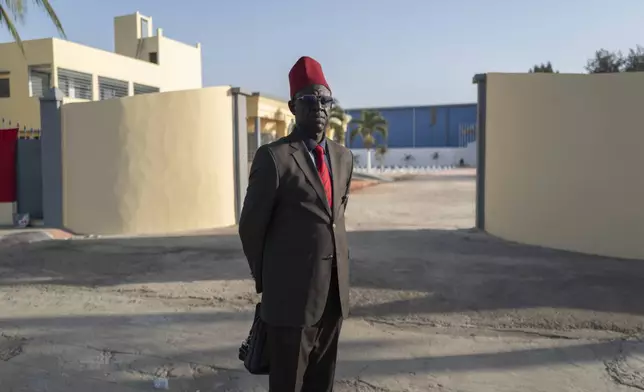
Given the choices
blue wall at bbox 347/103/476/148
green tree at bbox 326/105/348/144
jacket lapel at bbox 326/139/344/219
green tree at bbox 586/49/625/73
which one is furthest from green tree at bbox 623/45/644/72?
blue wall at bbox 347/103/476/148

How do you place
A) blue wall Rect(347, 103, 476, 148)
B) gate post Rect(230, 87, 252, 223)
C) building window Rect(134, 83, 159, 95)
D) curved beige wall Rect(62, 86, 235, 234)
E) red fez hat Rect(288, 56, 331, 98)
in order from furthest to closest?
1. blue wall Rect(347, 103, 476, 148)
2. building window Rect(134, 83, 159, 95)
3. gate post Rect(230, 87, 252, 223)
4. curved beige wall Rect(62, 86, 235, 234)
5. red fez hat Rect(288, 56, 331, 98)

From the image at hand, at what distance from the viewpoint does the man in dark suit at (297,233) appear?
7.58 ft

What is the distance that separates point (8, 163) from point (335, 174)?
1061 centimetres

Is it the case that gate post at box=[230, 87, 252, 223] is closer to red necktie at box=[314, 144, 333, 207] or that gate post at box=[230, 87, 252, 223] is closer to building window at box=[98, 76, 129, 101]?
red necktie at box=[314, 144, 333, 207]

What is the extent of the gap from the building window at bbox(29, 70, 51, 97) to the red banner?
10.6m

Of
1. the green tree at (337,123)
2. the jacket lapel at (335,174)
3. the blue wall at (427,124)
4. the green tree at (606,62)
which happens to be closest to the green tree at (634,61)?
the green tree at (606,62)

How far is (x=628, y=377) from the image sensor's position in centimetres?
357

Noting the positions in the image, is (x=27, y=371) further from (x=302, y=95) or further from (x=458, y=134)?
(x=458, y=134)

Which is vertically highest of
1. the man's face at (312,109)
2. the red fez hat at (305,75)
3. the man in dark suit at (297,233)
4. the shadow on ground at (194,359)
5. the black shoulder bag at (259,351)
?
the red fez hat at (305,75)

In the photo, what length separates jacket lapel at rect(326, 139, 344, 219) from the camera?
247 centimetres

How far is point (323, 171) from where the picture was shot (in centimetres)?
244

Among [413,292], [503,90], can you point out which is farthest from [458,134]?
[413,292]

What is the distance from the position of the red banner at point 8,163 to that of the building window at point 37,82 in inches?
417

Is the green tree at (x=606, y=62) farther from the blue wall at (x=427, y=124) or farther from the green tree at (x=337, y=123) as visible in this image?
the blue wall at (x=427, y=124)
